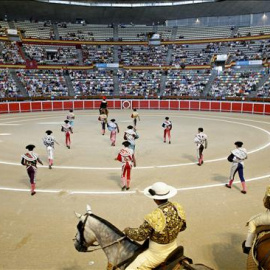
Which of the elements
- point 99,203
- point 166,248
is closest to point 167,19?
point 99,203

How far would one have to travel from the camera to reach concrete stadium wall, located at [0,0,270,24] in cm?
3825

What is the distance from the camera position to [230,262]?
17.8 feet

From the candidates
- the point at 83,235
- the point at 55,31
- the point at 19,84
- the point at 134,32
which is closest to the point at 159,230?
the point at 83,235

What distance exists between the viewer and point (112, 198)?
8383mm

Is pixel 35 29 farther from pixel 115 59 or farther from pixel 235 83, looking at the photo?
pixel 235 83

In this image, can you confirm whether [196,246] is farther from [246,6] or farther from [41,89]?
[246,6]

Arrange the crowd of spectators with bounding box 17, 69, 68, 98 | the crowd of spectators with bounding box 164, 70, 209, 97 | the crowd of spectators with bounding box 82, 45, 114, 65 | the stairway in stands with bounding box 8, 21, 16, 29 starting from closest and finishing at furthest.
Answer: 1. the crowd of spectators with bounding box 17, 69, 68, 98
2. the crowd of spectators with bounding box 164, 70, 209, 97
3. the stairway in stands with bounding box 8, 21, 16, 29
4. the crowd of spectators with bounding box 82, 45, 114, 65

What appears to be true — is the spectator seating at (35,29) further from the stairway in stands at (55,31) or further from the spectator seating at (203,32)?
the spectator seating at (203,32)

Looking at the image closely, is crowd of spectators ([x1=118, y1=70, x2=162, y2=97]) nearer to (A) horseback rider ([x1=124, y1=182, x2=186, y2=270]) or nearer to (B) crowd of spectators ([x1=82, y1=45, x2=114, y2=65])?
(B) crowd of spectators ([x1=82, y1=45, x2=114, y2=65])

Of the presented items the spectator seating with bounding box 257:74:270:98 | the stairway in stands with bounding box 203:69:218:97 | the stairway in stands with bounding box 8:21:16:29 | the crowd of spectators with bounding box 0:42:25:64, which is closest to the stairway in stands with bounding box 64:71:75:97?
the crowd of spectators with bounding box 0:42:25:64

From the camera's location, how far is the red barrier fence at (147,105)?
3078cm

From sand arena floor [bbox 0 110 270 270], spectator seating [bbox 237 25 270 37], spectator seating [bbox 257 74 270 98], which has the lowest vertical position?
sand arena floor [bbox 0 110 270 270]

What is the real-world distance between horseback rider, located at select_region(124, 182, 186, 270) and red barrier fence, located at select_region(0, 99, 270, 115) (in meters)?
29.4

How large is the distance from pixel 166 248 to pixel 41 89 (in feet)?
116
